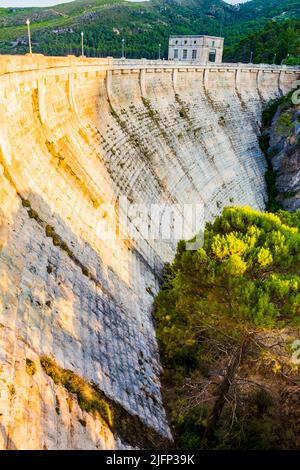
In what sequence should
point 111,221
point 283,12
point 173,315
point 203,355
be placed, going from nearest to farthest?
point 173,315, point 203,355, point 111,221, point 283,12

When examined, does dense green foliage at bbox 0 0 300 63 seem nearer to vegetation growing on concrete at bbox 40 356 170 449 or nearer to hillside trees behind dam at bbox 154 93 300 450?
hillside trees behind dam at bbox 154 93 300 450

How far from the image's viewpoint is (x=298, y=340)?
592 inches

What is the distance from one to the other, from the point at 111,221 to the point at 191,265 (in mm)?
9273

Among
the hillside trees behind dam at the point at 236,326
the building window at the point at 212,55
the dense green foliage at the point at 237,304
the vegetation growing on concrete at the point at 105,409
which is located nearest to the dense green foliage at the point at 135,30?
the building window at the point at 212,55

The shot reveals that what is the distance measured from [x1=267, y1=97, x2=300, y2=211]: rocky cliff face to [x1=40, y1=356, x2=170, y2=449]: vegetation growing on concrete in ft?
115

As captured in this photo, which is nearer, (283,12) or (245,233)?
(245,233)

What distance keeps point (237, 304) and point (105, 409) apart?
222 inches

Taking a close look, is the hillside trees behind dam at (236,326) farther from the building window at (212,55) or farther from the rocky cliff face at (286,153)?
the building window at (212,55)

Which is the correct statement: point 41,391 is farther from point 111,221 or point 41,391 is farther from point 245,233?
point 111,221

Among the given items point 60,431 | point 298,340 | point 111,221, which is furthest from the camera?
point 111,221

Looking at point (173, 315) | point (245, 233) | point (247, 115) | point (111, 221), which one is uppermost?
point (247, 115)

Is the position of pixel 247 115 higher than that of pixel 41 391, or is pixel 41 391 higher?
pixel 247 115

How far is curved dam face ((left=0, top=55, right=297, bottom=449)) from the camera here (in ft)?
38.8
